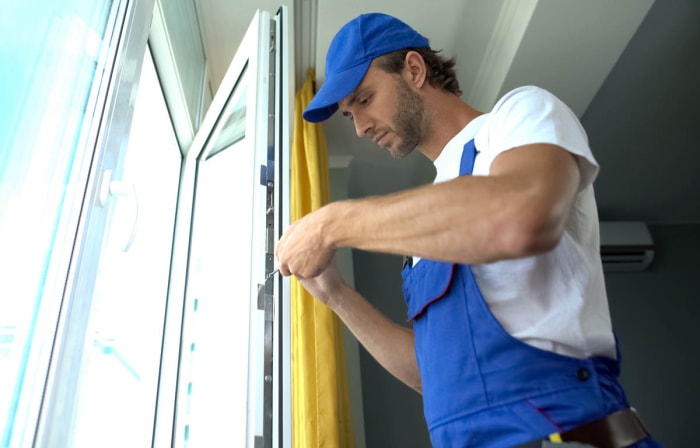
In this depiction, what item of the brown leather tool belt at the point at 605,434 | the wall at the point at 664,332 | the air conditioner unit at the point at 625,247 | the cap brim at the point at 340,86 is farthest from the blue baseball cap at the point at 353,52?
the wall at the point at 664,332

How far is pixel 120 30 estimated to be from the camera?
1.05 m

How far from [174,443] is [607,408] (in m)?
1.10

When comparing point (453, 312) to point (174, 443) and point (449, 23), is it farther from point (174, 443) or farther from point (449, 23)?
point (449, 23)

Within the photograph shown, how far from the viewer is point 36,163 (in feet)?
2.57

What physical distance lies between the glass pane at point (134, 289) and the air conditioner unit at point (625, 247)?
7.34 ft

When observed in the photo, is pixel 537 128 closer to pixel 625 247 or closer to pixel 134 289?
pixel 134 289

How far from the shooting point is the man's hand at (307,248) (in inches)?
28.7

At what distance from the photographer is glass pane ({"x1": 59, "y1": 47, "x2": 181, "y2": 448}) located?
100 cm

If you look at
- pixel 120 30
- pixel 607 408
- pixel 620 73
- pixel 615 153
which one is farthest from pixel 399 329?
pixel 615 153

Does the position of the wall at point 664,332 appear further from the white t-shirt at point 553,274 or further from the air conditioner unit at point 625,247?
the white t-shirt at point 553,274

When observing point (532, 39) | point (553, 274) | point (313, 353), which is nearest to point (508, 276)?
point (553, 274)

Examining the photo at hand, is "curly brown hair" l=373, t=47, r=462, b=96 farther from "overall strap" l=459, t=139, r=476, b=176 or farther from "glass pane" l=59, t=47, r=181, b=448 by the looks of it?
"glass pane" l=59, t=47, r=181, b=448

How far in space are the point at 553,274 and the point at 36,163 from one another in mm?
704

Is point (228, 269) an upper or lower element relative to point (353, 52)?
lower
